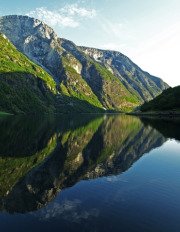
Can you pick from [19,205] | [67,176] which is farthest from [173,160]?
[19,205]

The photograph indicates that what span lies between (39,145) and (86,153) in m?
15.2

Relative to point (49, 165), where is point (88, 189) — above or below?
below

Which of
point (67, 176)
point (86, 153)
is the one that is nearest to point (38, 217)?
point (67, 176)

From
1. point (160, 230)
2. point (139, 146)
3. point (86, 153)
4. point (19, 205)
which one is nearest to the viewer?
point (160, 230)

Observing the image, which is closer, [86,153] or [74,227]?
[74,227]

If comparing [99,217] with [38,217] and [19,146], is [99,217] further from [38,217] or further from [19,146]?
[19,146]

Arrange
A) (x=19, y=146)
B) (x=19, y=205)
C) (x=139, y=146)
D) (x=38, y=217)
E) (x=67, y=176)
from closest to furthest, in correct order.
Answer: (x=38, y=217) < (x=19, y=205) < (x=67, y=176) < (x=19, y=146) < (x=139, y=146)

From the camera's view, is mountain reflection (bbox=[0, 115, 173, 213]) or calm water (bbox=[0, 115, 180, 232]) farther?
mountain reflection (bbox=[0, 115, 173, 213])

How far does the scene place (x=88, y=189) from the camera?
41406 mm

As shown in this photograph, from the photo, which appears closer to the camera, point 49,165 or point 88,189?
point 88,189

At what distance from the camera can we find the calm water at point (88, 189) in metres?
29.4

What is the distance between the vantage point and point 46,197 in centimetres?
3734

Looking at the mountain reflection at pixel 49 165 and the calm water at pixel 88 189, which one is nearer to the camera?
the calm water at pixel 88 189

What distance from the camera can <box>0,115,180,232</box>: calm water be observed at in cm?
2936
